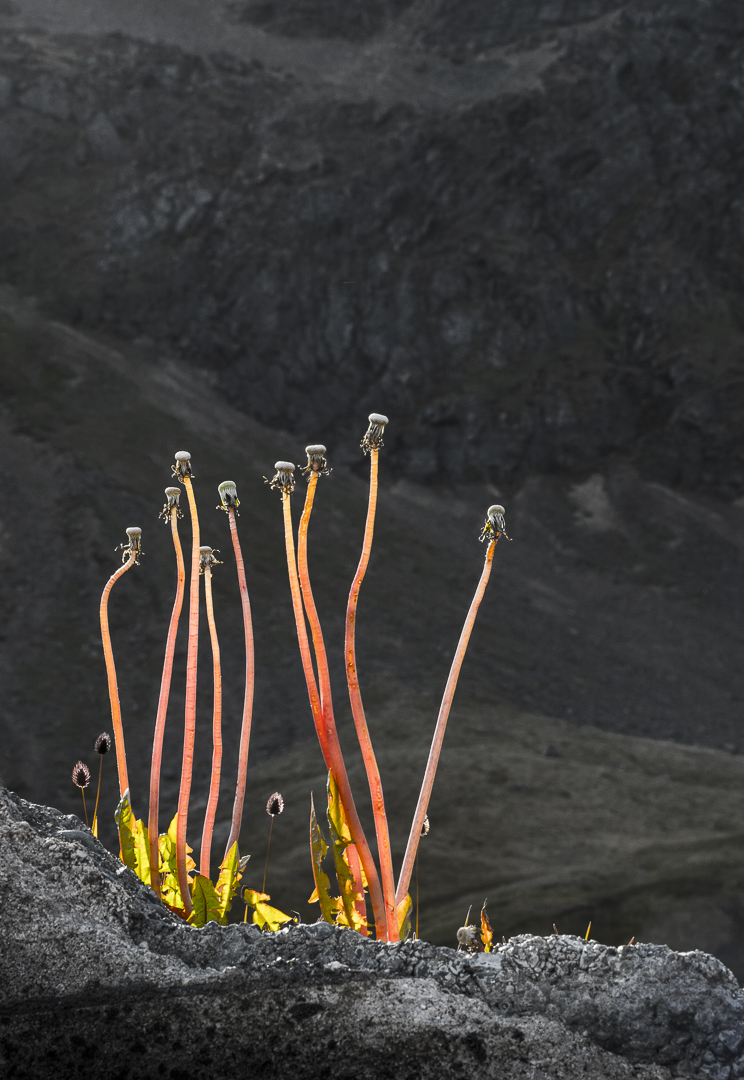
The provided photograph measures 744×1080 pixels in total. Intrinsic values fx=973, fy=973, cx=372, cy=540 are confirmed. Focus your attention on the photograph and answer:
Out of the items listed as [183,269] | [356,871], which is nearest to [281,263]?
[183,269]

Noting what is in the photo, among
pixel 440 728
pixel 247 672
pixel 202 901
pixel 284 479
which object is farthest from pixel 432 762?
pixel 284 479

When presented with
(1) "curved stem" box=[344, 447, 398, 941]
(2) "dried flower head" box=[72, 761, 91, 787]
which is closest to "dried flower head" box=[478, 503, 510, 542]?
(1) "curved stem" box=[344, 447, 398, 941]

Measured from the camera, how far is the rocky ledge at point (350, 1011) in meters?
2.68

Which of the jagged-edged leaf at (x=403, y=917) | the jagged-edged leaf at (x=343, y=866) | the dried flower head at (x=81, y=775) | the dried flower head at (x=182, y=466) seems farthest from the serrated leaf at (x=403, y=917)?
the dried flower head at (x=182, y=466)

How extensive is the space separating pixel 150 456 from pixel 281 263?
24748 mm

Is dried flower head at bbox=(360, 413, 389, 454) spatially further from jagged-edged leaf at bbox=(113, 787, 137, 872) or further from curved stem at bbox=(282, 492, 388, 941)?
jagged-edged leaf at bbox=(113, 787, 137, 872)

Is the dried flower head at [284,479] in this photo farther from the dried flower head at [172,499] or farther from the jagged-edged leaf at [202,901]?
the jagged-edged leaf at [202,901]

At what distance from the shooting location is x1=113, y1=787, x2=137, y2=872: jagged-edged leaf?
3.39 meters

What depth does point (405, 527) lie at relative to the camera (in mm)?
56656

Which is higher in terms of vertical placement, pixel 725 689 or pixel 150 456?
pixel 150 456

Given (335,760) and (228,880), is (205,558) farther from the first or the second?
(228,880)

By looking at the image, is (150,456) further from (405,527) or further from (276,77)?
(276,77)

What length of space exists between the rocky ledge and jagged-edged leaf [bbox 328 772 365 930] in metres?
0.48

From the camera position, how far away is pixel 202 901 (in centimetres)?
331
